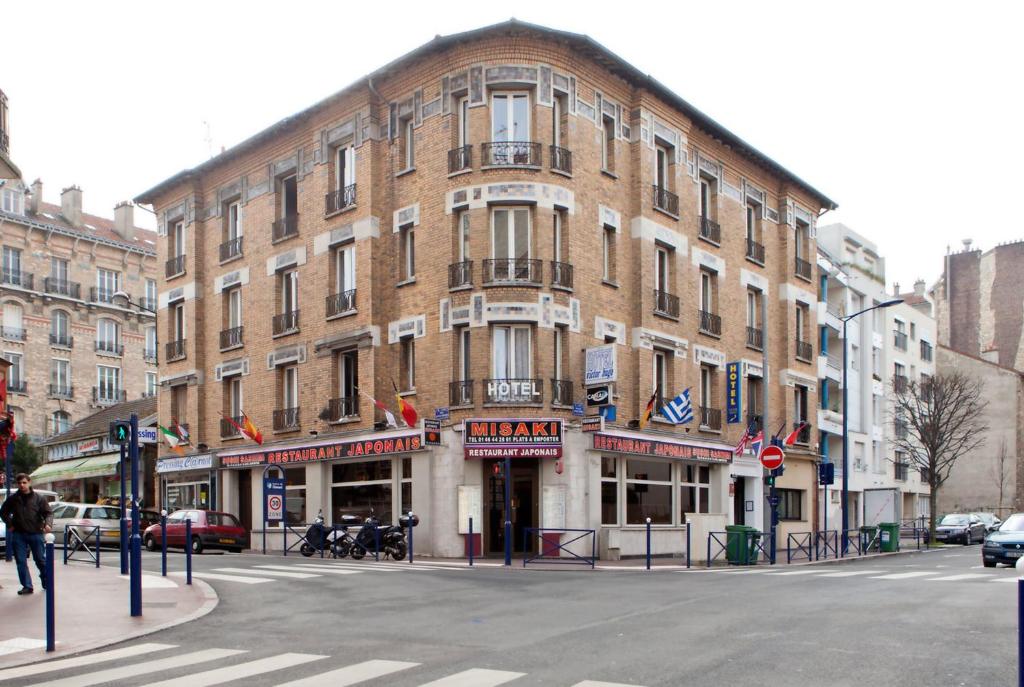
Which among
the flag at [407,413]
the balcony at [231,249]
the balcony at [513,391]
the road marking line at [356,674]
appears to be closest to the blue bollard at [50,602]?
the road marking line at [356,674]

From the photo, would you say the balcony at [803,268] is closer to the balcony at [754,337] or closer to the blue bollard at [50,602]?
the balcony at [754,337]

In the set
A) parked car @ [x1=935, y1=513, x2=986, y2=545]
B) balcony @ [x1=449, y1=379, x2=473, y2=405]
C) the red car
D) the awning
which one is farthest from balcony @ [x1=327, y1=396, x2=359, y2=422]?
parked car @ [x1=935, y1=513, x2=986, y2=545]

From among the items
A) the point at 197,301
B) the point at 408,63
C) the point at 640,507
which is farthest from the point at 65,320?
the point at 640,507

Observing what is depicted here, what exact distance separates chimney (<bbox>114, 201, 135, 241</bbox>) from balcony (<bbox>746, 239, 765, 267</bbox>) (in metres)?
42.0

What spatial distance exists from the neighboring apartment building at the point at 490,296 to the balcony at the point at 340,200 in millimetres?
70

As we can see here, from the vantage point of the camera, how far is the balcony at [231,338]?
34875 millimetres

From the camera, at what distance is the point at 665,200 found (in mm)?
31359

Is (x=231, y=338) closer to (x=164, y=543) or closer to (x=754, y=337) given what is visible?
(x=754, y=337)

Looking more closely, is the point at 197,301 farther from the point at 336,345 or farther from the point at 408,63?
the point at 408,63

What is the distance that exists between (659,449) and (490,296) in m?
6.97

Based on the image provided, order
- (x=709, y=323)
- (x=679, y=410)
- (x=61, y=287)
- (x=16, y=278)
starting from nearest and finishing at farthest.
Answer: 1. (x=679, y=410)
2. (x=709, y=323)
3. (x=16, y=278)
4. (x=61, y=287)

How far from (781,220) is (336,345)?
17.5 metres

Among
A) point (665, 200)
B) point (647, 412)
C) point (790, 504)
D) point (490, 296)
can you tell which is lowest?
point (790, 504)

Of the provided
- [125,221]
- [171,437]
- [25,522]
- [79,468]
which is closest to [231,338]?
[171,437]
